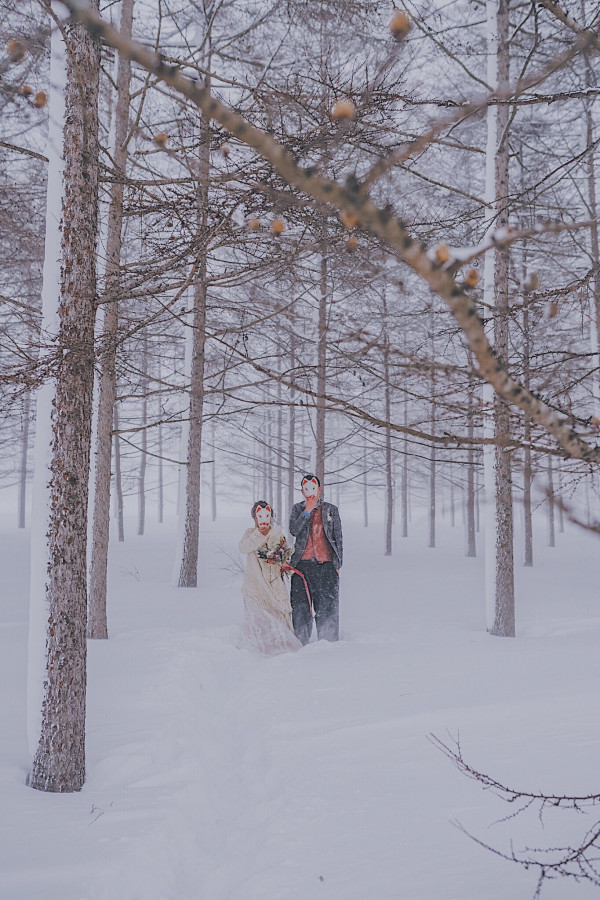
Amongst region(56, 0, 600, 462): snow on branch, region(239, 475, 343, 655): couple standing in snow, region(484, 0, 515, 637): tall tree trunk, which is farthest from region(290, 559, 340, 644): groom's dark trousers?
region(56, 0, 600, 462): snow on branch

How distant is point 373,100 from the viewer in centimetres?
340

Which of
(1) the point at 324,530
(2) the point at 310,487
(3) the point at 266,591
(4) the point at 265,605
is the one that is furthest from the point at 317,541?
(4) the point at 265,605

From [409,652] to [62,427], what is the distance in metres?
3.98

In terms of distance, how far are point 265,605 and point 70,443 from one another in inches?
152

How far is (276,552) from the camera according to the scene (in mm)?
6723

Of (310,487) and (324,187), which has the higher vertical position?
(324,187)

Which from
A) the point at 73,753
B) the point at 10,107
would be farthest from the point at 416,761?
the point at 10,107

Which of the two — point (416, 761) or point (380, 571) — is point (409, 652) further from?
point (380, 571)

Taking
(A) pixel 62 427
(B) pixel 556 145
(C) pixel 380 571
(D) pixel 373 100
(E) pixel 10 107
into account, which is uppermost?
(B) pixel 556 145

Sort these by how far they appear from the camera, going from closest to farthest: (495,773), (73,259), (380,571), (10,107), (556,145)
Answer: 1. (495,773)
2. (73,259)
3. (10,107)
4. (556,145)
5. (380,571)

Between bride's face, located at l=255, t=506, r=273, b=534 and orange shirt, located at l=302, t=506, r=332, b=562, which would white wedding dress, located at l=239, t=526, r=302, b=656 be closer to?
bride's face, located at l=255, t=506, r=273, b=534

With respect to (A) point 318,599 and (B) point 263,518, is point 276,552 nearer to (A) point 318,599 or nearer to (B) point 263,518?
(B) point 263,518

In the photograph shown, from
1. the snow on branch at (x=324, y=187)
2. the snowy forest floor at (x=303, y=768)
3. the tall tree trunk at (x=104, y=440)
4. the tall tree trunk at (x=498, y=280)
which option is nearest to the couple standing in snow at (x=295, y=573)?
the snowy forest floor at (x=303, y=768)

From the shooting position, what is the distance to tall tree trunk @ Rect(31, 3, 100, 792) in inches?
131
